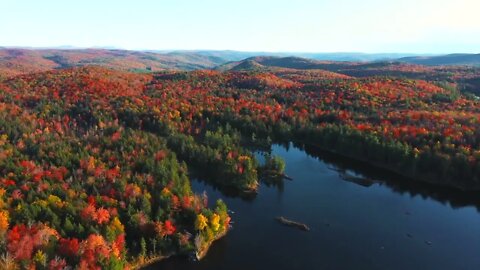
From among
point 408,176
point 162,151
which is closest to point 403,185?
point 408,176

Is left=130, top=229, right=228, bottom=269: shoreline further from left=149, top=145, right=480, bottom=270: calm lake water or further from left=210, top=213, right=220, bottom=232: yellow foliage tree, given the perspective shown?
left=210, top=213, right=220, bottom=232: yellow foliage tree

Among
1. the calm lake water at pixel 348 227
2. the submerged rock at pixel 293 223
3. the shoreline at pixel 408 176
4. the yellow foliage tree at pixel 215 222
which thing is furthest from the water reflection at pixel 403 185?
the yellow foliage tree at pixel 215 222

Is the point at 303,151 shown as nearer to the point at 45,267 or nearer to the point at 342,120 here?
the point at 342,120

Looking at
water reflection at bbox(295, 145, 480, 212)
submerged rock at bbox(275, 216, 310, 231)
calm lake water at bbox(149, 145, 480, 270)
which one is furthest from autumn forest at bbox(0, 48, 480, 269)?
submerged rock at bbox(275, 216, 310, 231)

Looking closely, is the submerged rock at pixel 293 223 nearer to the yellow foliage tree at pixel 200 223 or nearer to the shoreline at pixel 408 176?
the yellow foliage tree at pixel 200 223

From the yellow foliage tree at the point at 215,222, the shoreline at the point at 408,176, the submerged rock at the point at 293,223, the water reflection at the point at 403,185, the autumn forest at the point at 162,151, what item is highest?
the autumn forest at the point at 162,151

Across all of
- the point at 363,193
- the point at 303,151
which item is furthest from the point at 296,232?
the point at 303,151

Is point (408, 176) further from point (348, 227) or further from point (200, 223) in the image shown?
point (200, 223)

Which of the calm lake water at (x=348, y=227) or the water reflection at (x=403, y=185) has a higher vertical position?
the water reflection at (x=403, y=185)
